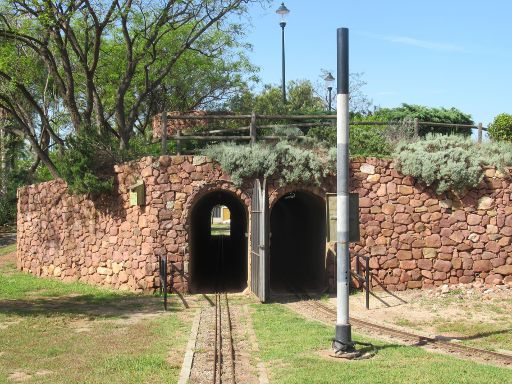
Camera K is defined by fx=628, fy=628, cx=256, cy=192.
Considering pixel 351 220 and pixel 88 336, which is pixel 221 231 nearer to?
pixel 88 336

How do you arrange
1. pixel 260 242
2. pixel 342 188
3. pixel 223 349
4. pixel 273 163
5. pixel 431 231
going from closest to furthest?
pixel 342 188 < pixel 223 349 < pixel 260 242 < pixel 273 163 < pixel 431 231

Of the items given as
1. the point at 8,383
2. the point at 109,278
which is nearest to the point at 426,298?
the point at 109,278

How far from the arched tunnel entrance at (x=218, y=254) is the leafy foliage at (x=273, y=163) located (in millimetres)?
897

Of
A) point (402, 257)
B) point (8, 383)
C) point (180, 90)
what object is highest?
point (180, 90)

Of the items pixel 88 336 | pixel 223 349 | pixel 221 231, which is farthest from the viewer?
pixel 221 231

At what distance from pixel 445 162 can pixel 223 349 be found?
8.18m

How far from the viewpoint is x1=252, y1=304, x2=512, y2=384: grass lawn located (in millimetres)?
7430

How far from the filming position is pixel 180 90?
29.5 meters

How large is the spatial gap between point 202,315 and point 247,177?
154 inches

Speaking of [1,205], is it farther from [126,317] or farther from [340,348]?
[340,348]

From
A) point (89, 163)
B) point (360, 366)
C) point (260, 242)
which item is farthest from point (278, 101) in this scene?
point (360, 366)

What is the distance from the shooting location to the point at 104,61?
26.8 meters

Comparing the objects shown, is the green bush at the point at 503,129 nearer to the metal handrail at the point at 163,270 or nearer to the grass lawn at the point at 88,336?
the metal handrail at the point at 163,270

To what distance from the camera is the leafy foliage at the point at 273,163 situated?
14852mm
